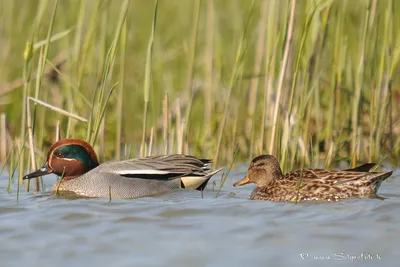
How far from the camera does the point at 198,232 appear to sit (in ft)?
18.7

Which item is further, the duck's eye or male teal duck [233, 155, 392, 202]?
the duck's eye

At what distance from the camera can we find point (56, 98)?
1034cm

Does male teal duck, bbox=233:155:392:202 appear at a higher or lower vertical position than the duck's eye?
lower

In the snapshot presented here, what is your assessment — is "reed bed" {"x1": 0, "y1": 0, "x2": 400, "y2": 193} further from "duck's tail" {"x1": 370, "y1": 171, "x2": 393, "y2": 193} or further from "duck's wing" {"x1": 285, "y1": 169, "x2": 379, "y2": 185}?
"duck's tail" {"x1": 370, "y1": 171, "x2": 393, "y2": 193}

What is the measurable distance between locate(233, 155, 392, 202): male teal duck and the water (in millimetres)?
196

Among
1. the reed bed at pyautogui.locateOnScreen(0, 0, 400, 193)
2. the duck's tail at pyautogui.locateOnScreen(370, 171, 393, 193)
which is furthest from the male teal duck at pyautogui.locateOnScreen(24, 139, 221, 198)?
the duck's tail at pyautogui.locateOnScreen(370, 171, 393, 193)

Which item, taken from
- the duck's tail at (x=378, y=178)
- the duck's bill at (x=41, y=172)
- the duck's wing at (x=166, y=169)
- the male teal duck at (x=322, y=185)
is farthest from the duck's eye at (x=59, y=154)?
the duck's tail at (x=378, y=178)

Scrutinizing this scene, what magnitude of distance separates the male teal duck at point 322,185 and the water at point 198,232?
0.20 meters

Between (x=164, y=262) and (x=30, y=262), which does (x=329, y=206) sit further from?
(x=30, y=262)

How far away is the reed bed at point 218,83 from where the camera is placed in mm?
7098

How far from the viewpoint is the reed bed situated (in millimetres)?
7098

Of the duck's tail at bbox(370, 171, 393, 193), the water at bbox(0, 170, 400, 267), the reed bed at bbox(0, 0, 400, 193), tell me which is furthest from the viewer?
the reed bed at bbox(0, 0, 400, 193)

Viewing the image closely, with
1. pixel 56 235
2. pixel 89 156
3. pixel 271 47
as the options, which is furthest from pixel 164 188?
→ pixel 56 235

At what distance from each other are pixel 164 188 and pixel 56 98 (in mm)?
3032
